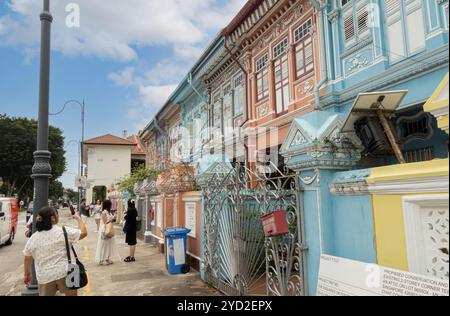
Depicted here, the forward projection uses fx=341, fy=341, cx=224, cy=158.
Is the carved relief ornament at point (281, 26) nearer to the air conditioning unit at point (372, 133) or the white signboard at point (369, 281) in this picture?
the air conditioning unit at point (372, 133)

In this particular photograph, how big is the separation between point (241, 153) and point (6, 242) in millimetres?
10070

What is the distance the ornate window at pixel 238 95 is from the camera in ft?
41.3

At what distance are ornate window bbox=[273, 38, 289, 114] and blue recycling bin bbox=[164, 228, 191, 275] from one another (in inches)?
194

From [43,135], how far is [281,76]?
7.04 metres

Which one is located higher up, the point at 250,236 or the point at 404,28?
the point at 404,28

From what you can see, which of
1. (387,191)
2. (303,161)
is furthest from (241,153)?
(387,191)

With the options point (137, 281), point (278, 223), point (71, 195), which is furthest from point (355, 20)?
point (71, 195)

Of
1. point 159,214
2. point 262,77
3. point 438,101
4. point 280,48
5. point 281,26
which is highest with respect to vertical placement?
point 281,26

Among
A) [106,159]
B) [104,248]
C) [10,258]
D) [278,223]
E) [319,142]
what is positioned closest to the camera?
[319,142]

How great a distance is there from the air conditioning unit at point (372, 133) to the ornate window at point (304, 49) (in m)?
5.56

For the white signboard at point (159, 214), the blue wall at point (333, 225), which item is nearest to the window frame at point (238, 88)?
the white signboard at point (159, 214)

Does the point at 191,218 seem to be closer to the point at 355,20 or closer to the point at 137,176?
the point at 355,20

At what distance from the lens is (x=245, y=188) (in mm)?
5289

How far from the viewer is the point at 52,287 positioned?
430cm
